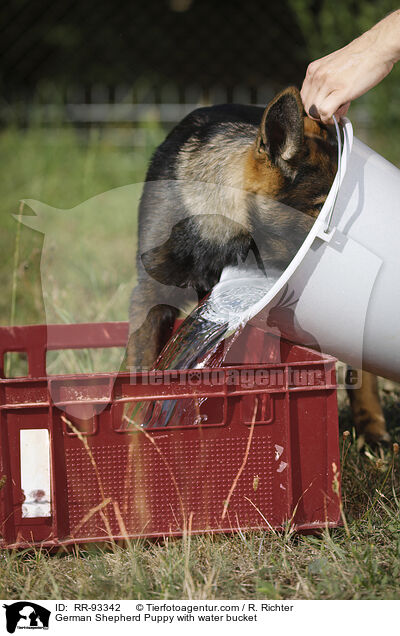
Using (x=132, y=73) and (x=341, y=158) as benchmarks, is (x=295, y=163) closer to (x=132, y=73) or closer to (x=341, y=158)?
(x=341, y=158)

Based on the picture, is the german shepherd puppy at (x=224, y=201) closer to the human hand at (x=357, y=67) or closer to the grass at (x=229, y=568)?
the human hand at (x=357, y=67)

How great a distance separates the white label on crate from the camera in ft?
4.89

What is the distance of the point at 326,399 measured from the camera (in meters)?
1.55

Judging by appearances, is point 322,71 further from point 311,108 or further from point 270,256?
point 270,256

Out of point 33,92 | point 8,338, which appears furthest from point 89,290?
point 33,92

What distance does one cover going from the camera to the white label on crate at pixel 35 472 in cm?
149

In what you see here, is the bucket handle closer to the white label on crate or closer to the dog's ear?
the dog's ear

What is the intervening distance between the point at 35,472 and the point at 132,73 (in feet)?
22.5

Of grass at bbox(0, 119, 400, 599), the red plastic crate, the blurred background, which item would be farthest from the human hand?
the blurred background

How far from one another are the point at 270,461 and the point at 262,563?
0.21 meters

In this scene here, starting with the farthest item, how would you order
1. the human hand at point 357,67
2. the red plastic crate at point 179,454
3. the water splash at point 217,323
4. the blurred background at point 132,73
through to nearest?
the blurred background at point 132,73 < the water splash at point 217,323 < the human hand at point 357,67 < the red plastic crate at point 179,454
